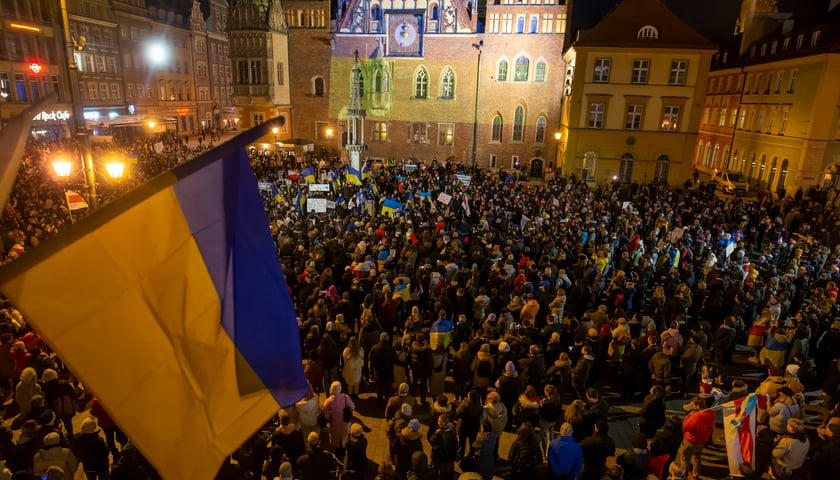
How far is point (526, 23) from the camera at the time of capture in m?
36.6

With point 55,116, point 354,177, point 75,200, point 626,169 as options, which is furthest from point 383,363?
point 55,116

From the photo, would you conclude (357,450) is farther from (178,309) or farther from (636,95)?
(636,95)

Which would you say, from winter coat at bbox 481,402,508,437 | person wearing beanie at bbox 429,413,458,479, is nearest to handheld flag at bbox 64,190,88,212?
person wearing beanie at bbox 429,413,458,479

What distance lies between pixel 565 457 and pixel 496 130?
1392 inches

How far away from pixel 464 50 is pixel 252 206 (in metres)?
37.2

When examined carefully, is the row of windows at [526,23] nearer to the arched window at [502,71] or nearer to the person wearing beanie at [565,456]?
the arched window at [502,71]

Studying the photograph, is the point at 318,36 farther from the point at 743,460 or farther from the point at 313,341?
the point at 743,460

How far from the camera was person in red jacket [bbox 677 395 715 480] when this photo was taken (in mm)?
6912

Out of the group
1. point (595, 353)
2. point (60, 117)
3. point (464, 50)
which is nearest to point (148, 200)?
point (595, 353)

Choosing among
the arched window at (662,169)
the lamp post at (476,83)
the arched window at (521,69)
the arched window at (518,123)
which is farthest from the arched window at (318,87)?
the arched window at (662,169)

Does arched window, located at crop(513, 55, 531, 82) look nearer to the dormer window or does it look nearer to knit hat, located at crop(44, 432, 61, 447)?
the dormer window

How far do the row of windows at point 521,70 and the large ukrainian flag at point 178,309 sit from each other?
3674 cm

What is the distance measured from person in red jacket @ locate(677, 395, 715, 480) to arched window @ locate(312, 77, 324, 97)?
129 ft

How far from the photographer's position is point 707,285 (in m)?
12.8
